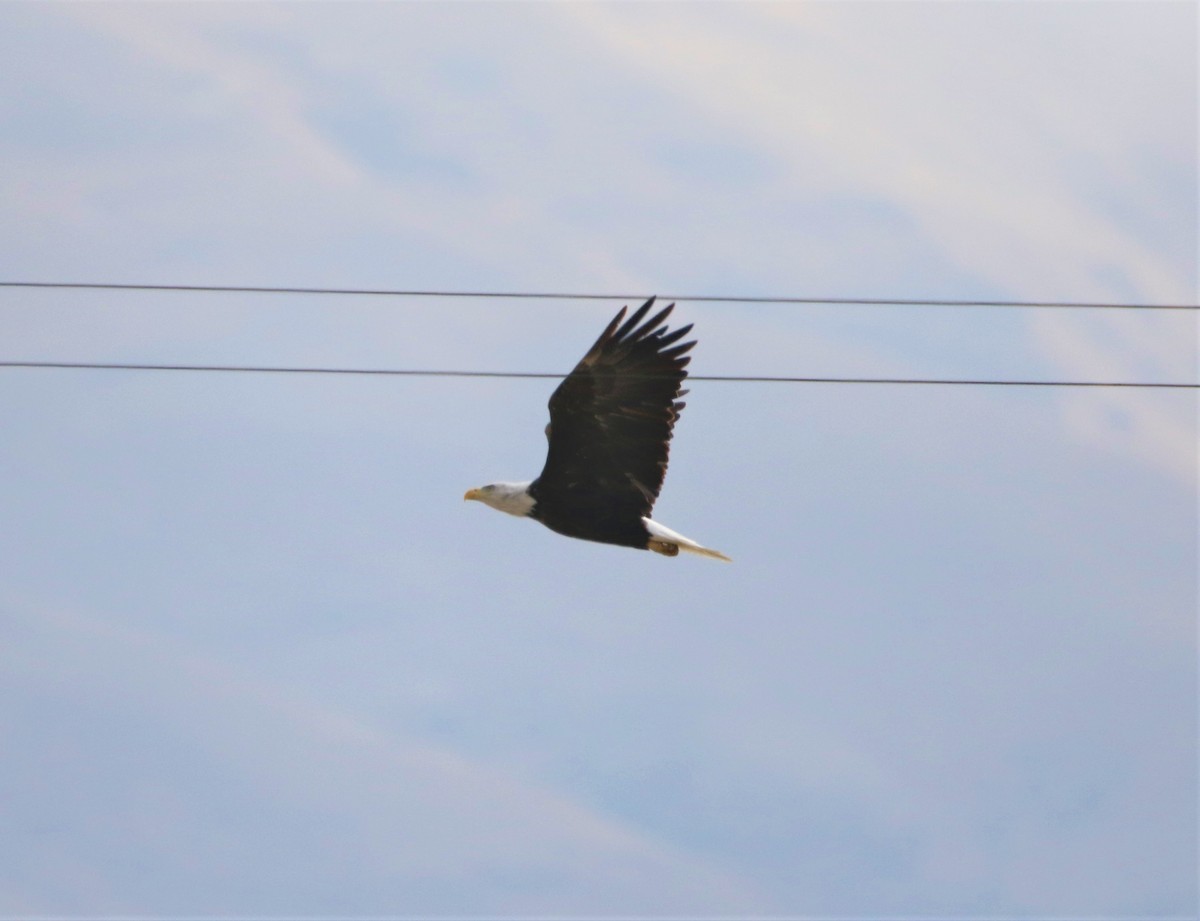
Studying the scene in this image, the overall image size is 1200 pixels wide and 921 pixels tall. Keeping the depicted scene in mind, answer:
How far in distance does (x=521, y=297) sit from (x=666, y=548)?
6.35ft

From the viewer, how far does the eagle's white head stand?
830 centimetres

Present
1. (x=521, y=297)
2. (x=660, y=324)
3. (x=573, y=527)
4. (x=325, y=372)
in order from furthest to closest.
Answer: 1. (x=573, y=527)
2. (x=660, y=324)
3. (x=521, y=297)
4. (x=325, y=372)

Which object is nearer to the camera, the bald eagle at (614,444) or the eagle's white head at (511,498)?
the bald eagle at (614,444)

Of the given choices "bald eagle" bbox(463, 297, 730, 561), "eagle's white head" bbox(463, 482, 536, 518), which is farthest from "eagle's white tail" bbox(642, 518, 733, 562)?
"eagle's white head" bbox(463, 482, 536, 518)

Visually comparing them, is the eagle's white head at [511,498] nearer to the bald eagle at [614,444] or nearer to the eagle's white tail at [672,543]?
the bald eagle at [614,444]

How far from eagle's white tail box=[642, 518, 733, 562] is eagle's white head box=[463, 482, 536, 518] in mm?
769

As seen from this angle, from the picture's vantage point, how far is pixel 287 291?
6.75m

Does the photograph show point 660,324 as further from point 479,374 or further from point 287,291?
point 287,291

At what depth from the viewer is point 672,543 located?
8047mm

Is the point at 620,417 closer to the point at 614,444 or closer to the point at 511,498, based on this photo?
the point at 614,444

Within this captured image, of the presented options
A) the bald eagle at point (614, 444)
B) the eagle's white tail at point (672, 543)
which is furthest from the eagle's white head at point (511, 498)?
the eagle's white tail at point (672, 543)

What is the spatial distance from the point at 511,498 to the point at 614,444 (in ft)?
2.61

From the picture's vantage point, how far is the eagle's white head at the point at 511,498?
8.30 metres

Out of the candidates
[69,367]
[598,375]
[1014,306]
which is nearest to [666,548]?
[598,375]
